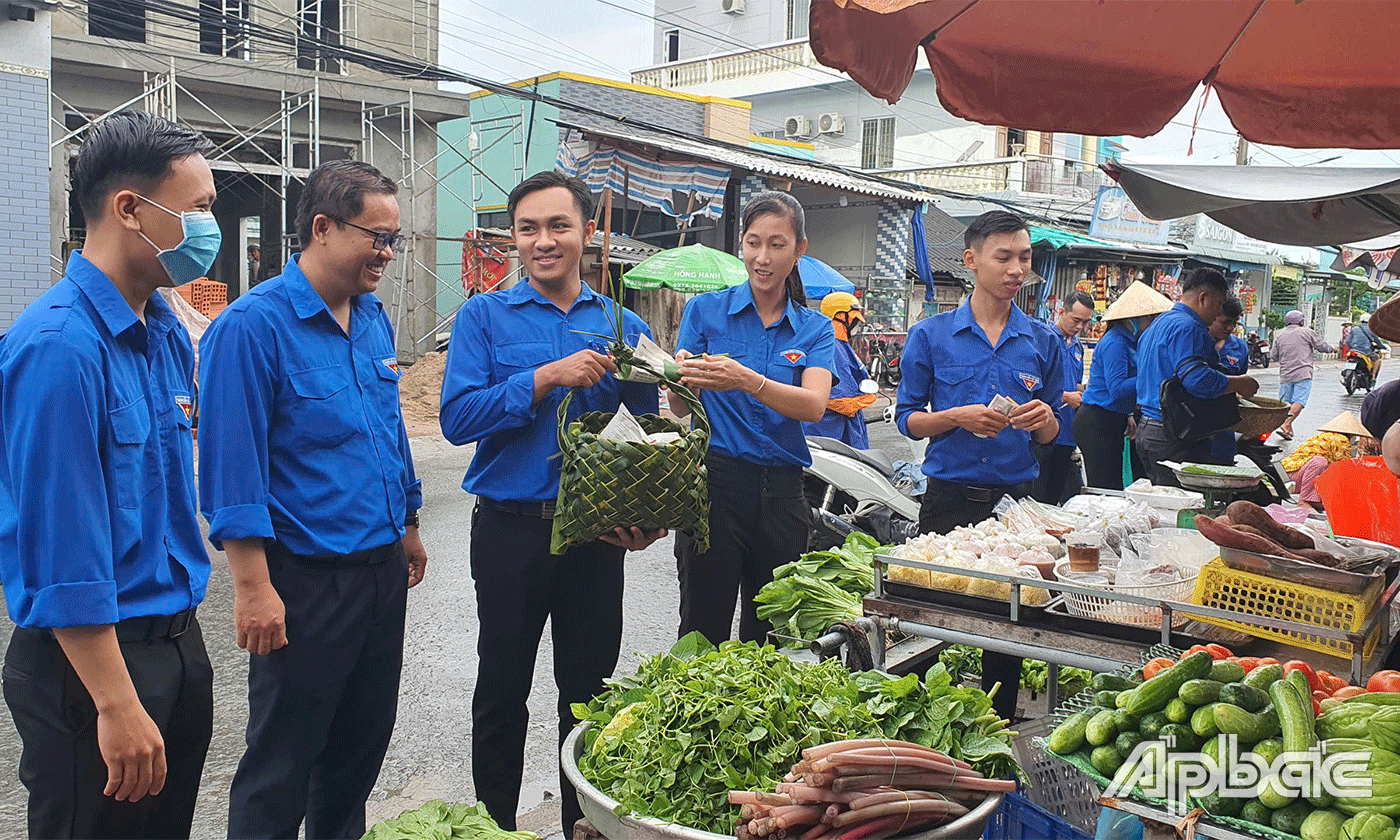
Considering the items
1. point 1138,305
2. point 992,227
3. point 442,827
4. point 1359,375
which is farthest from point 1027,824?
point 1359,375

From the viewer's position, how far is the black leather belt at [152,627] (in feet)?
7.23

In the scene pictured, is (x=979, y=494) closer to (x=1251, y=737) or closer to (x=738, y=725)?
(x=1251, y=737)

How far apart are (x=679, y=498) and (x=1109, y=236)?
65.1 ft

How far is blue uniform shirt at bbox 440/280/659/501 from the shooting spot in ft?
10.2

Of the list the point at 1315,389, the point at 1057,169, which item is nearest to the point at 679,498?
the point at 1315,389

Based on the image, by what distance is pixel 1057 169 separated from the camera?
28344mm

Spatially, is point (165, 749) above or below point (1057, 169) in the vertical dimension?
below

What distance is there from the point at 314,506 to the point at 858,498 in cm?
455

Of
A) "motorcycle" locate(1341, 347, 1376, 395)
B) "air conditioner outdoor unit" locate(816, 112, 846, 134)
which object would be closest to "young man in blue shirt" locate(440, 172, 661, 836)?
"motorcycle" locate(1341, 347, 1376, 395)

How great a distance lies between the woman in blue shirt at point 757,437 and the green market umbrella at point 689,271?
30.8 ft

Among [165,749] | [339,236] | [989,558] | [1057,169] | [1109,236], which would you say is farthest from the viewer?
[1057,169]

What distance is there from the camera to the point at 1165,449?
6477mm

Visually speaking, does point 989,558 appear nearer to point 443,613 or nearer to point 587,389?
point 587,389

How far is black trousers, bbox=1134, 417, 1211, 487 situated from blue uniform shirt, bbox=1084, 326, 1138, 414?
436mm
